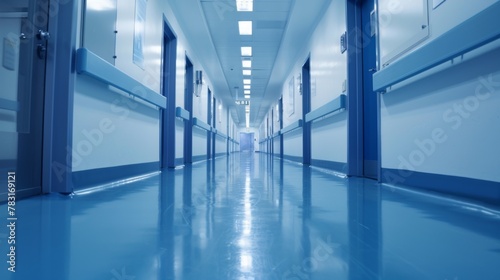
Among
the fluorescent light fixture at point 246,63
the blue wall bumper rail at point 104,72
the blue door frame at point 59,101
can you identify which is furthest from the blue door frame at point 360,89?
the fluorescent light fixture at point 246,63

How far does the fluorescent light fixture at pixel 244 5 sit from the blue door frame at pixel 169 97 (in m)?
1.36

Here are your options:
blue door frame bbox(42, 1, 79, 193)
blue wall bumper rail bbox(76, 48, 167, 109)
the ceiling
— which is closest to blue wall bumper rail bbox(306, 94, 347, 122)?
the ceiling

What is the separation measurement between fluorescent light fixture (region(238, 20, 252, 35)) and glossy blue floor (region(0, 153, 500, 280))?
4.68 m

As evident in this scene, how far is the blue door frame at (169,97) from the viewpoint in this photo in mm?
4789

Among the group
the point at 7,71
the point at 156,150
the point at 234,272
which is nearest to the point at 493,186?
the point at 234,272

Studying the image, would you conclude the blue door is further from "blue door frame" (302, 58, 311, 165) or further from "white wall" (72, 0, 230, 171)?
"white wall" (72, 0, 230, 171)

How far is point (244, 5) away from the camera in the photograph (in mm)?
4809

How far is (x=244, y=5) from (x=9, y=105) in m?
4.13

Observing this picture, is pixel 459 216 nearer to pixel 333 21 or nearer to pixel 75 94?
pixel 75 94

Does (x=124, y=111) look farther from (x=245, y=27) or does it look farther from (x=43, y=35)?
(x=245, y=27)

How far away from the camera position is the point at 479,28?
1494 millimetres

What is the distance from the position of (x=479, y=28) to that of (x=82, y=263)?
2.27 m

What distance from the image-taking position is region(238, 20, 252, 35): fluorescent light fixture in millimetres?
5451

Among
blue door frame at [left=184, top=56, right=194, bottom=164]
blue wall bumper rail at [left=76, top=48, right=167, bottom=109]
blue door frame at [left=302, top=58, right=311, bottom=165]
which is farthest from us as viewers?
blue door frame at [left=302, top=58, right=311, bottom=165]
